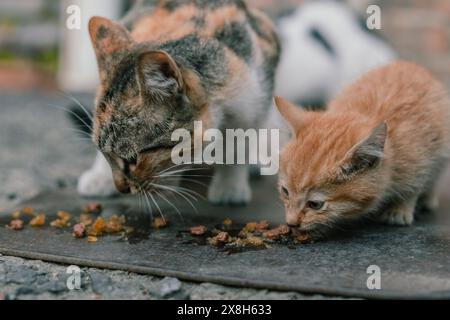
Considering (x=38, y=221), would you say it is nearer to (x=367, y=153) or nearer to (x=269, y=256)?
(x=269, y=256)

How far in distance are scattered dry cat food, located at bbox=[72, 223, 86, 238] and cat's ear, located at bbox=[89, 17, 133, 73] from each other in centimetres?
62

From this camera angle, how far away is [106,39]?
2.55m

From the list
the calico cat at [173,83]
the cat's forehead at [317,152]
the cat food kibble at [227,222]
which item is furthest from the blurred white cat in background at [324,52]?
the cat's forehead at [317,152]

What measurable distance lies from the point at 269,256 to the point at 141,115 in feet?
2.30

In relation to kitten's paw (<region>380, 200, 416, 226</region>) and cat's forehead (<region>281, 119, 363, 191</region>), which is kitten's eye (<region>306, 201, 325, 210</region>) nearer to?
cat's forehead (<region>281, 119, 363, 191</region>)

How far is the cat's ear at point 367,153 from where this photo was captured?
6.59 feet

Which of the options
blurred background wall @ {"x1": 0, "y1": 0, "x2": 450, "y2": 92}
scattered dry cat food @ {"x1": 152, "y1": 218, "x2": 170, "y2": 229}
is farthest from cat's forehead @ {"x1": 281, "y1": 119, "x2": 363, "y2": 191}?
blurred background wall @ {"x1": 0, "y1": 0, "x2": 450, "y2": 92}

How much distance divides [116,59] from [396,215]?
1.24 meters

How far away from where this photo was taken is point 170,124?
2.35 metres

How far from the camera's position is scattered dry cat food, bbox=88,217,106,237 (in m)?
2.36

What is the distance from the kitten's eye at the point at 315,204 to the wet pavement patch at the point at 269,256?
15 cm

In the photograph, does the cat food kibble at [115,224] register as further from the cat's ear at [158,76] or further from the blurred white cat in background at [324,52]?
the blurred white cat in background at [324,52]
